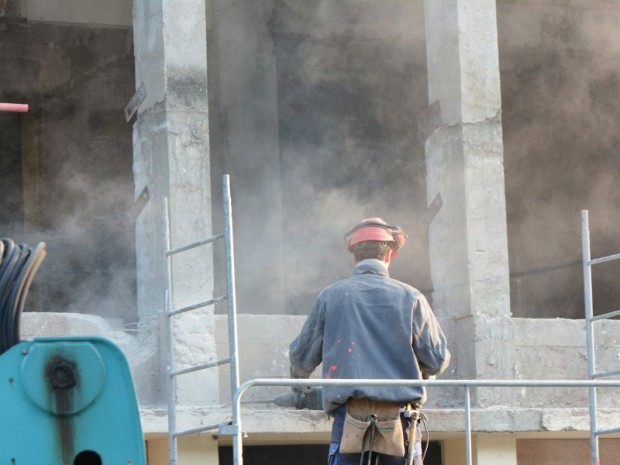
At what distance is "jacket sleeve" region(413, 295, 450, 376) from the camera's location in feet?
23.8

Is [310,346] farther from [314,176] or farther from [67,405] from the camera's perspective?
[314,176]

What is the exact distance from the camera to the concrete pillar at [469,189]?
10.5m

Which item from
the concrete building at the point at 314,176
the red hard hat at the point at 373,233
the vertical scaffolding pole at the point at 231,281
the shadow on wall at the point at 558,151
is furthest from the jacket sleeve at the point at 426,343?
the shadow on wall at the point at 558,151

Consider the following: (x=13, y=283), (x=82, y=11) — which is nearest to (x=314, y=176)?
(x=82, y=11)

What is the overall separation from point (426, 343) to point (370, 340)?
0.28 m

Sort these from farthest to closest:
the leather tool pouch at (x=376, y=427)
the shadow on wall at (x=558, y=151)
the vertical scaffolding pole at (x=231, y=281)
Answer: the shadow on wall at (x=558, y=151) → the vertical scaffolding pole at (x=231, y=281) → the leather tool pouch at (x=376, y=427)

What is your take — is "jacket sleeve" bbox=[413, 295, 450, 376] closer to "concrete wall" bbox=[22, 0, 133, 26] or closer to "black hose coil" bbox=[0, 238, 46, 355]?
"black hose coil" bbox=[0, 238, 46, 355]

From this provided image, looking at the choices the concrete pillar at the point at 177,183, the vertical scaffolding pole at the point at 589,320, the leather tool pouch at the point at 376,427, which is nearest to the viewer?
the leather tool pouch at the point at 376,427

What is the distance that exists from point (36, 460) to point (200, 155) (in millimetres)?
5933

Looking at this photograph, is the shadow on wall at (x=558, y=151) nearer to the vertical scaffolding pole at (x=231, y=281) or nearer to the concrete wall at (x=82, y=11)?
the concrete wall at (x=82, y=11)

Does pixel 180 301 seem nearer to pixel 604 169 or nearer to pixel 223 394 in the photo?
pixel 223 394

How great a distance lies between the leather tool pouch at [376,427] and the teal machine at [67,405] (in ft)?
9.30

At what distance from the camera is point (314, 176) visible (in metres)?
14.2

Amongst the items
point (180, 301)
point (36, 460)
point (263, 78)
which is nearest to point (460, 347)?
point (180, 301)
